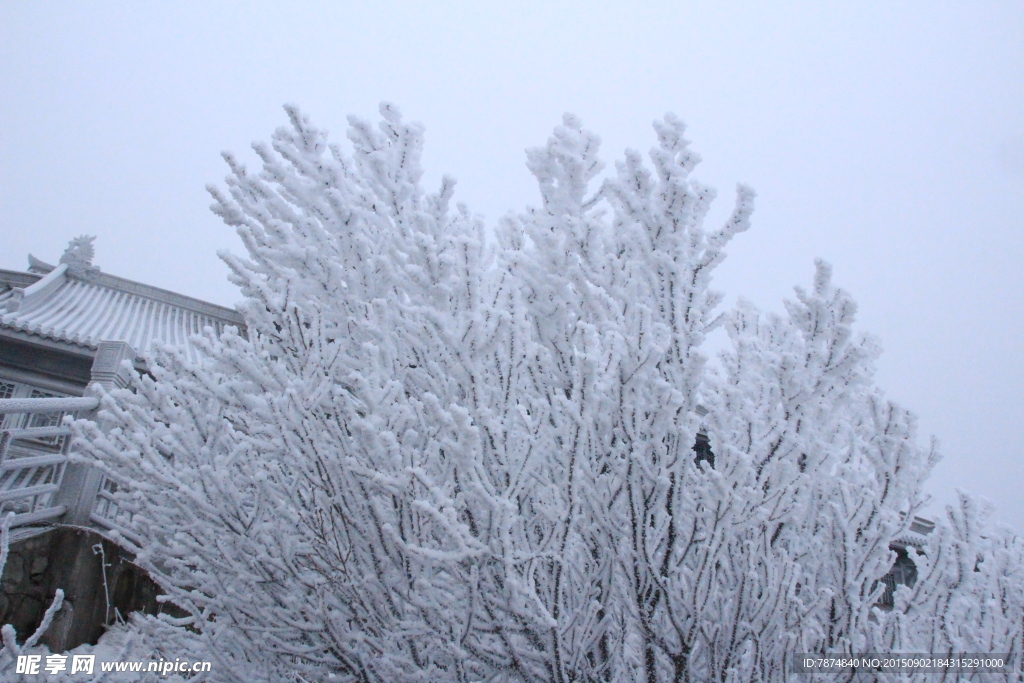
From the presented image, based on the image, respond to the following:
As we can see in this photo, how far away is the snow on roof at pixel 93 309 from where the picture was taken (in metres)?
8.46

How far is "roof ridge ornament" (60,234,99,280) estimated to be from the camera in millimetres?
11602

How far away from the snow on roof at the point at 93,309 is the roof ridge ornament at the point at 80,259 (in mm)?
18

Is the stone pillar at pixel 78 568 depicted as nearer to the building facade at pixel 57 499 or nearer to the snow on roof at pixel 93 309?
the building facade at pixel 57 499

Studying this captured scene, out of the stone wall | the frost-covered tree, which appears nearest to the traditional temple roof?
the stone wall

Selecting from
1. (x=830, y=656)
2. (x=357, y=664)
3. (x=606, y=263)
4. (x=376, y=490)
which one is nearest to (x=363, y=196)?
(x=606, y=263)

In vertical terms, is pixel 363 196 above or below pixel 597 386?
above

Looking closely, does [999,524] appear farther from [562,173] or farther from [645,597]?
[562,173]

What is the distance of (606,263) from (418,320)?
822mm

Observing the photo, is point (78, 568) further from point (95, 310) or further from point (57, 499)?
point (95, 310)

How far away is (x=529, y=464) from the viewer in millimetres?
2080

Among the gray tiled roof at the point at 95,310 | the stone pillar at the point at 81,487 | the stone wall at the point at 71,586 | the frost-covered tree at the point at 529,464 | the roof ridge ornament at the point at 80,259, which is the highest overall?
the roof ridge ornament at the point at 80,259

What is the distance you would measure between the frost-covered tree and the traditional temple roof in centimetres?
683

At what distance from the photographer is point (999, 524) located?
2.70 meters

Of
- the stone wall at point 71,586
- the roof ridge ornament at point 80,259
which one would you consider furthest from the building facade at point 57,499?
the roof ridge ornament at point 80,259
